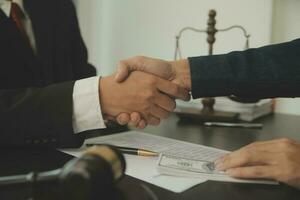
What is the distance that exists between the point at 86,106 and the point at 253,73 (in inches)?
17.1

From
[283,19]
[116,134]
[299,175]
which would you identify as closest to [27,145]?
[116,134]

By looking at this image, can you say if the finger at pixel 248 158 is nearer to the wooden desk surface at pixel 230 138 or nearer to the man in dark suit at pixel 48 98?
the wooden desk surface at pixel 230 138

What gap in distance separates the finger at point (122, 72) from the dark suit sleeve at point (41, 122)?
6.4 inches

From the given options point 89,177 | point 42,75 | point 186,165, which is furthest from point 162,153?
point 42,75

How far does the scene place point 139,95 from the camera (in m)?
1.02

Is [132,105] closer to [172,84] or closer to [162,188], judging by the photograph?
[172,84]

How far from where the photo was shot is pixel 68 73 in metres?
1.64

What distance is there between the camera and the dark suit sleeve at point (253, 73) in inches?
38.1

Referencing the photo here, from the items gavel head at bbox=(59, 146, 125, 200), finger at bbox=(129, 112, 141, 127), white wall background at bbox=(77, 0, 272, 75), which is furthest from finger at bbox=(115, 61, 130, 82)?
white wall background at bbox=(77, 0, 272, 75)

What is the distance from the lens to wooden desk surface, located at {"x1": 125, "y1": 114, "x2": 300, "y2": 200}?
63 centimetres

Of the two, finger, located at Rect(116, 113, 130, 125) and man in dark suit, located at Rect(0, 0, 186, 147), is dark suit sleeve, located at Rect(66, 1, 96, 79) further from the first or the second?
finger, located at Rect(116, 113, 130, 125)

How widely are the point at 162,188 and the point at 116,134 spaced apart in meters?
0.45

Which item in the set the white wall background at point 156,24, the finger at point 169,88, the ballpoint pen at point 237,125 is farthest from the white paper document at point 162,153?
the white wall background at point 156,24

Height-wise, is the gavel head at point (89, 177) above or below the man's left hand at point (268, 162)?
above
